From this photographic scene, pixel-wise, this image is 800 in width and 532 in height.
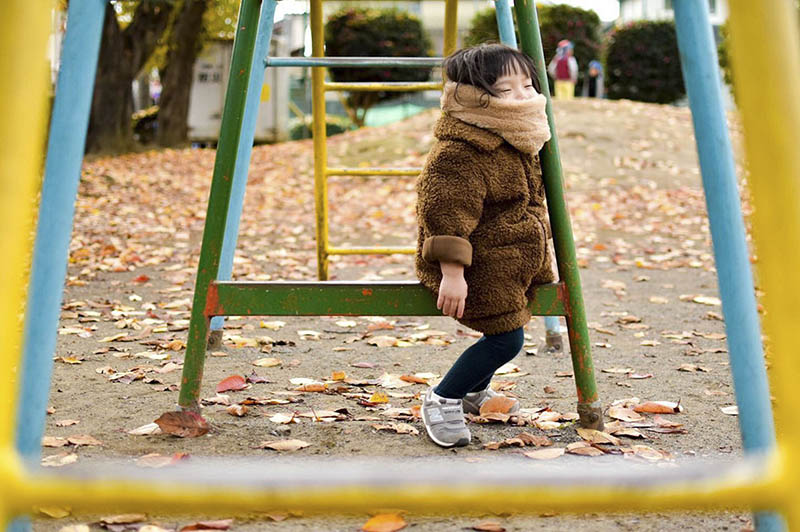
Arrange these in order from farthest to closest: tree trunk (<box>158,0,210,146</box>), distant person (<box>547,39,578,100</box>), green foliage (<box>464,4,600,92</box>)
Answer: green foliage (<box>464,4,600,92</box>)
distant person (<box>547,39,578,100</box>)
tree trunk (<box>158,0,210,146</box>)

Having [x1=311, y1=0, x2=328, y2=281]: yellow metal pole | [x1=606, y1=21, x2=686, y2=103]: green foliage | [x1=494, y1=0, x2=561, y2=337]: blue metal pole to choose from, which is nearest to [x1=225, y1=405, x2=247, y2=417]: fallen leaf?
[x1=311, y1=0, x2=328, y2=281]: yellow metal pole

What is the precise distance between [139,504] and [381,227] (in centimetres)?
580

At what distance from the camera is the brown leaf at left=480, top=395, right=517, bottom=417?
7.30ft

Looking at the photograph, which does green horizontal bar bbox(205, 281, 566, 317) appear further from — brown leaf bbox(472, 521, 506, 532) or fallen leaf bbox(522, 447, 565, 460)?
brown leaf bbox(472, 521, 506, 532)

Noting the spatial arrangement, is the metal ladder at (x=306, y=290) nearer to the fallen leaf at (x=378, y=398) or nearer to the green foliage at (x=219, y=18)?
the fallen leaf at (x=378, y=398)

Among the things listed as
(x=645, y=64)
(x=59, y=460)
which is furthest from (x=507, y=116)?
(x=645, y=64)

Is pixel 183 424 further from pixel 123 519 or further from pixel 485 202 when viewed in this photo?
pixel 485 202

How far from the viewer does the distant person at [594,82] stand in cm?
1519

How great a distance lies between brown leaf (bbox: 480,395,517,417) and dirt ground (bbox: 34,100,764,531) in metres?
0.10

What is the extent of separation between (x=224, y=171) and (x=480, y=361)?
2.41ft

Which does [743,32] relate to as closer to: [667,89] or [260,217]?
[260,217]

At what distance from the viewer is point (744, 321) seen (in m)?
1.17

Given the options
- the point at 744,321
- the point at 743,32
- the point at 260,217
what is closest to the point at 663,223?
the point at 260,217

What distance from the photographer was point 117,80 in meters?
11.6
